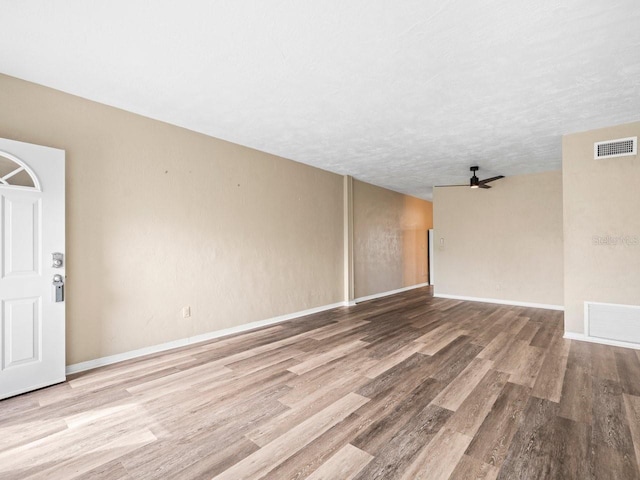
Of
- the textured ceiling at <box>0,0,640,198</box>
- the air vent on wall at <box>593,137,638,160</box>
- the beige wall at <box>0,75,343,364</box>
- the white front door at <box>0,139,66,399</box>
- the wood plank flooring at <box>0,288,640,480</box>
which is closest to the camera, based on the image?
the wood plank flooring at <box>0,288,640,480</box>

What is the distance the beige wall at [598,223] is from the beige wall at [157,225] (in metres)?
4.11

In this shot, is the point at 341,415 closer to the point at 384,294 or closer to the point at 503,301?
the point at 384,294

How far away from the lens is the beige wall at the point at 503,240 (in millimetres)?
6203

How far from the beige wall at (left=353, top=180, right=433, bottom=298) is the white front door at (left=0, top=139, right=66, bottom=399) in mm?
5268

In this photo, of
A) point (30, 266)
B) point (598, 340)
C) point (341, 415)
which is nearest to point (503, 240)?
point (598, 340)

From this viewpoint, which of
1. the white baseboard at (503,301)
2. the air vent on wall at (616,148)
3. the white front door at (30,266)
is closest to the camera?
the white front door at (30,266)

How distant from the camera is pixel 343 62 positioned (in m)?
2.55

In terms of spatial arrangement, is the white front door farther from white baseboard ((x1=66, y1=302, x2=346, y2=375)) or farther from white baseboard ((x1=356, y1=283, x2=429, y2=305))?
white baseboard ((x1=356, y1=283, x2=429, y2=305))

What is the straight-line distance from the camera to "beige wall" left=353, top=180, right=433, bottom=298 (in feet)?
23.5

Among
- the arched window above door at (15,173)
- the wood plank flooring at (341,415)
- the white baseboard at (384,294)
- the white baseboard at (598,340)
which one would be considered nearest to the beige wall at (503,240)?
the white baseboard at (384,294)

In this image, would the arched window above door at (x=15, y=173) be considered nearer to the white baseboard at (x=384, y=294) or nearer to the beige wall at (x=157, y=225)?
the beige wall at (x=157, y=225)

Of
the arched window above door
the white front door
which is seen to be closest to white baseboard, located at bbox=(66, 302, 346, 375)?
the white front door

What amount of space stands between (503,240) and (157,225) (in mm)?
6843

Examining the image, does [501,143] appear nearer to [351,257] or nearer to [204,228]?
[351,257]
